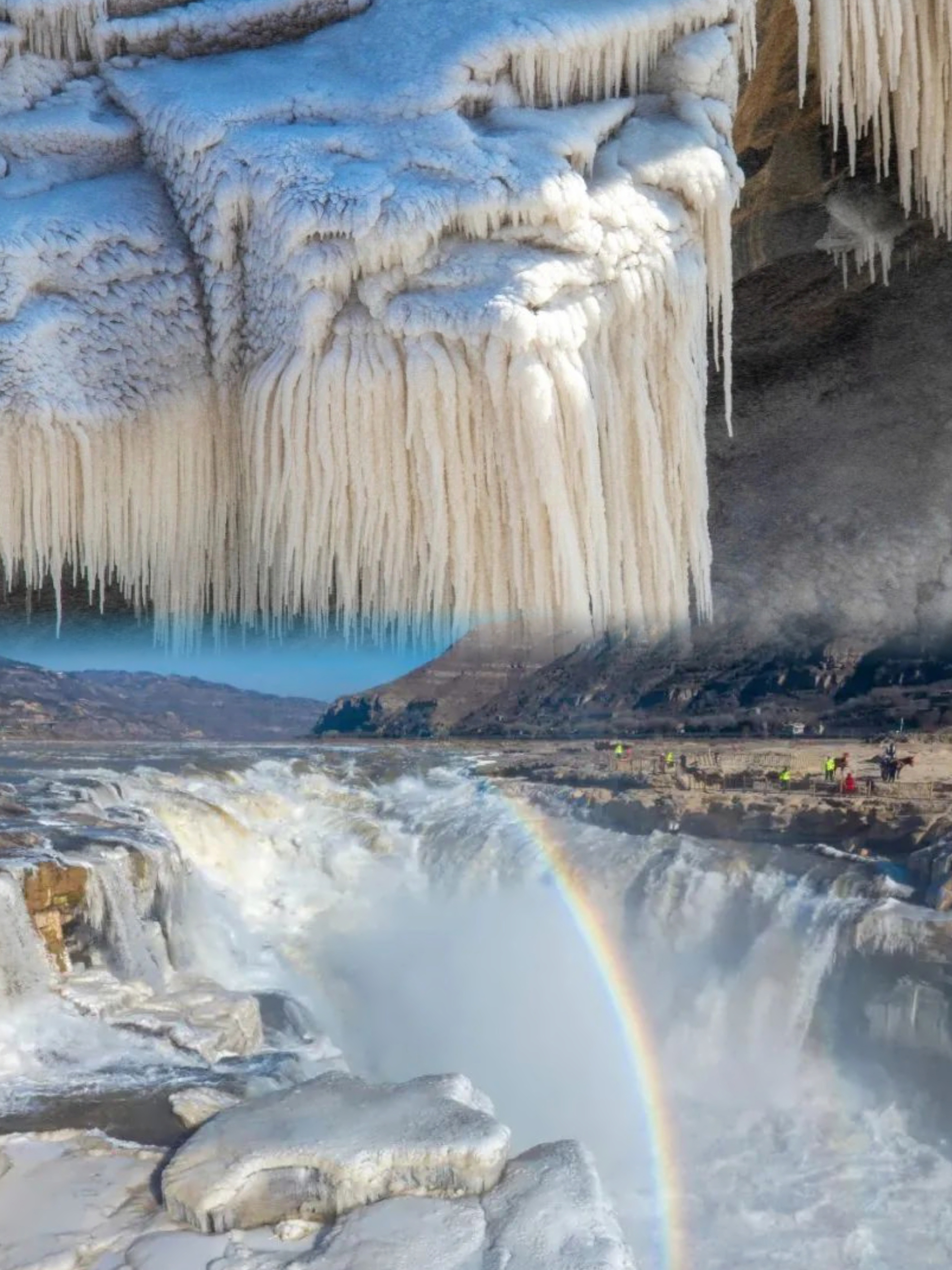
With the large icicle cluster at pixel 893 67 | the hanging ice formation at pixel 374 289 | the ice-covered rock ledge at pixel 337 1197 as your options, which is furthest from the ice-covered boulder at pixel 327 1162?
the large icicle cluster at pixel 893 67

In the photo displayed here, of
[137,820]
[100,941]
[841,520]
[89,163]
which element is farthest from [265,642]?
[137,820]

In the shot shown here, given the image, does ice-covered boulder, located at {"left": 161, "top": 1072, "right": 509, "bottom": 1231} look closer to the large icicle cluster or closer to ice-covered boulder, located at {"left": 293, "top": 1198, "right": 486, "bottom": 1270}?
ice-covered boulder, located at {"left": 293, "top": 1198, "right": 486, "bottom": 1270}

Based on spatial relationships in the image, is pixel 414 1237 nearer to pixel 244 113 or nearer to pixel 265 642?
pixel 265 642

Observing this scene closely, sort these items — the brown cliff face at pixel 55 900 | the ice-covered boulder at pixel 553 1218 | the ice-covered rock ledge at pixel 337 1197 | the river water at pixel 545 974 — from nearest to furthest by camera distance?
the ice-covered boulder at pixel 553 1218 < the ice-covered rock ledge at pixel 337 1197 < the brown cliff face at pixel 55 900 < the river water at pixel 545 974

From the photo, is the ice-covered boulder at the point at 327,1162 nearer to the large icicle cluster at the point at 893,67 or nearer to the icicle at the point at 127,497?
the icicle at the point at 127,497

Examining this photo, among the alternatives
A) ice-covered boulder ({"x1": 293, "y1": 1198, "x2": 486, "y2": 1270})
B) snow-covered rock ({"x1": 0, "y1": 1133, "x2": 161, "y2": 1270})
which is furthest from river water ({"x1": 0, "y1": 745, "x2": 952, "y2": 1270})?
ice-covered boulder ({"x1": 293, "y1": 1198, "x2": 486, "y2": 1270})

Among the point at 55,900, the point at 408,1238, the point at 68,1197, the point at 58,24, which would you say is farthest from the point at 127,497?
the point at 55,900
